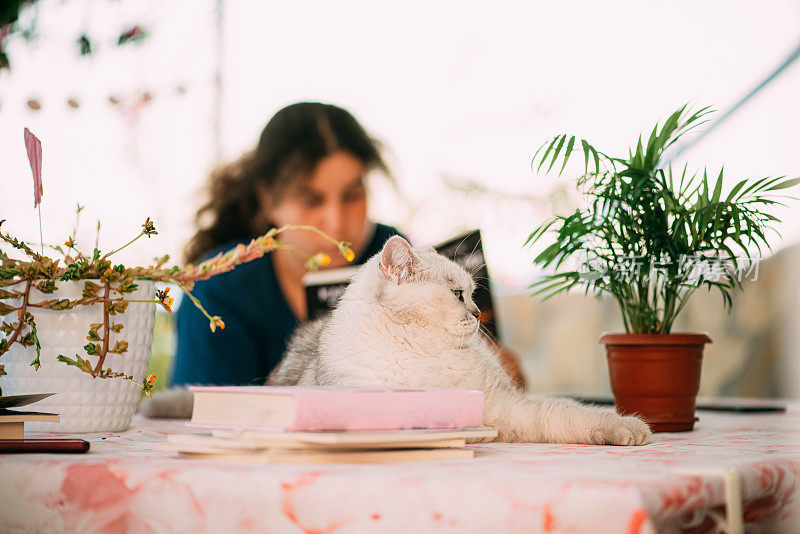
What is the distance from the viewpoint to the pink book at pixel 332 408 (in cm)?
60

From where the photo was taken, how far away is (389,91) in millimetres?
3869

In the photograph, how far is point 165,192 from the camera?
10.5 feet

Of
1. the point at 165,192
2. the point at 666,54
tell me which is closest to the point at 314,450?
Result: the point at 666,54

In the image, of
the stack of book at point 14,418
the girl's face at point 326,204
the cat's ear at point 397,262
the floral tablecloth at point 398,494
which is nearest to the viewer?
the floral tablecloth at point 398,494

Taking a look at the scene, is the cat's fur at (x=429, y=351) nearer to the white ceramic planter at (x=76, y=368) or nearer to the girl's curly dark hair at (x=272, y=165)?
the white ceramic planter at (x=76, y=368)

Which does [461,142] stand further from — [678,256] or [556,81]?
[678,256]

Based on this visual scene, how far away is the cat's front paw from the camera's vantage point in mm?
838

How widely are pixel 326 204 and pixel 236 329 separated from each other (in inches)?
23.0

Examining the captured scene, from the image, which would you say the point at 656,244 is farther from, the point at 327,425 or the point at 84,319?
the point at 84,319

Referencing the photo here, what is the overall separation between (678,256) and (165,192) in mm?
2777

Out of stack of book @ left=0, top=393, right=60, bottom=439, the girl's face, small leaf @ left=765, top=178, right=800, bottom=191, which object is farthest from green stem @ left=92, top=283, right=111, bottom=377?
the girl's face

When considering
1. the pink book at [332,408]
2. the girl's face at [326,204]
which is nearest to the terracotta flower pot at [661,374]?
the pink book at [332,408]

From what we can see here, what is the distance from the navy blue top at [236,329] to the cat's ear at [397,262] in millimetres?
1378

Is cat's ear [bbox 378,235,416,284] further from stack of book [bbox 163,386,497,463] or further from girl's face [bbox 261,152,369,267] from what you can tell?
girl's face [bbox 261,152,369,267]
